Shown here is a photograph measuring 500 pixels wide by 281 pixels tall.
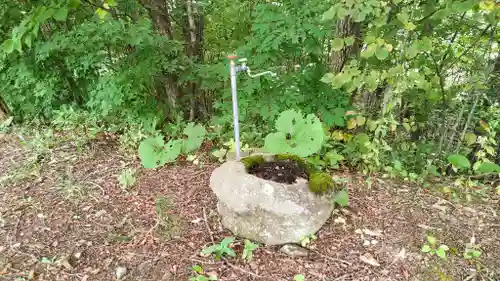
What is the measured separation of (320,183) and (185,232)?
99 cm

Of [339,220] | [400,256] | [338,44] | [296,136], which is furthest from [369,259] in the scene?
[338,44]

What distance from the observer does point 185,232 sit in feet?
7.45

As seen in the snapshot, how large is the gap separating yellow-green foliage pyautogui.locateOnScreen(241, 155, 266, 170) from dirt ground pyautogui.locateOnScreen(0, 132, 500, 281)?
440 mm

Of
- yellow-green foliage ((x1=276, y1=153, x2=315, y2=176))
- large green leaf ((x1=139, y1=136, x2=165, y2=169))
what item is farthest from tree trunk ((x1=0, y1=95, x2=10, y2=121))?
yellow-green foliage ((x1=276, y1=153, x2=315, y2=176))

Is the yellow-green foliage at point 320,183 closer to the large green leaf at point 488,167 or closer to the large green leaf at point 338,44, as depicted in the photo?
the large green leaf at point 338,44

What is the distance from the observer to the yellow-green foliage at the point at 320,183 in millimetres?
2129

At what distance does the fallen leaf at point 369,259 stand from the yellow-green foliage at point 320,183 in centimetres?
46

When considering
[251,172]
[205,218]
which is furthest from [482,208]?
[205,218]

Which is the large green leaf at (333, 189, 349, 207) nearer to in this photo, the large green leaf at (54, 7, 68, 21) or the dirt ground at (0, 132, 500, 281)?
the dirt ground at (0, 132, 500, 281)

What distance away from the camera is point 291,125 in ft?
8.25

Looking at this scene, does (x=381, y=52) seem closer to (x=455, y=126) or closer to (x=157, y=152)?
(x=455, y=126)

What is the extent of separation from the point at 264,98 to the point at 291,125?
0.47m

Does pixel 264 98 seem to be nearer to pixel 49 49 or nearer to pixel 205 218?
pixel 205 218

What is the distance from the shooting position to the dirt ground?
1990 millimetres
